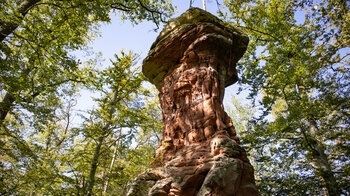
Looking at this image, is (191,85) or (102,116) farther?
(102,116)

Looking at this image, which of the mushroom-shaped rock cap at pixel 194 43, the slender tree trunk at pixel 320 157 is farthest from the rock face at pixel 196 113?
the slender tree trunk at pixel 320 157

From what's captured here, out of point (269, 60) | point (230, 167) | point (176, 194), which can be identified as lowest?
point (176, 194)

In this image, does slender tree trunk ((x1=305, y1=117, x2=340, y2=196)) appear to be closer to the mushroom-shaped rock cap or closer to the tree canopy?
the tree canopy

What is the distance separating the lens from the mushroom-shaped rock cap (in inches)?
261

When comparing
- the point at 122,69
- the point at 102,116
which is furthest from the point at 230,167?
the point at 122,69

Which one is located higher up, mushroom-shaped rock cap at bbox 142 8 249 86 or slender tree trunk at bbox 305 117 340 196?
mushroom-shaped rock cap at bbox 142 8 249 86

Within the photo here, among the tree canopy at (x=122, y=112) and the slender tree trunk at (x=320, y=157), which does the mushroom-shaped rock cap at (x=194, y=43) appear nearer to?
the tree canopy at (x=122, y=112)

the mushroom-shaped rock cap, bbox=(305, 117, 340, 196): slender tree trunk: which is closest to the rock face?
the mushroom-shaped rock cap

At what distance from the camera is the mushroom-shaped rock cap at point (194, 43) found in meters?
6.63

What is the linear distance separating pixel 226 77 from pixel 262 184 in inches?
195

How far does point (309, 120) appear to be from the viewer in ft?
29.0

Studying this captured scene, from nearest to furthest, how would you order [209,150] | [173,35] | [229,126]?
[209,150] → [229,126] → [173,35]

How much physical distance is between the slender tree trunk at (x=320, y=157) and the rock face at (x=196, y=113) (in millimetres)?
3981

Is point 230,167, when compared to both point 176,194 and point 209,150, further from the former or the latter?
point 176,194
